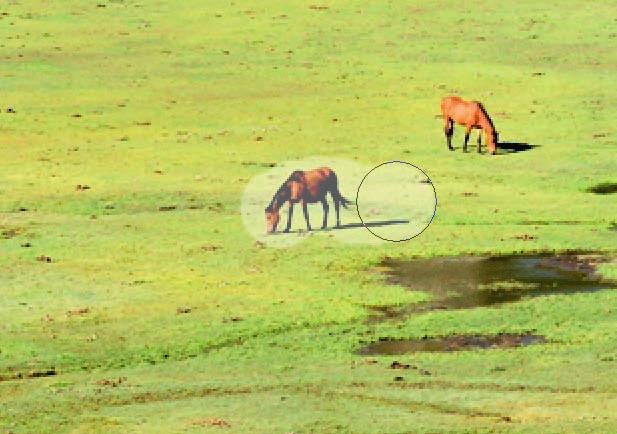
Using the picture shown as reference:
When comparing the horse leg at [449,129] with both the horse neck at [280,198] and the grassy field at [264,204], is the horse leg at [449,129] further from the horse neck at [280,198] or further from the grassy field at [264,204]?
the horse neck at [280,198]

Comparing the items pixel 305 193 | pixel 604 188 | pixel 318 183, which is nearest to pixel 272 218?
pixel 305 193

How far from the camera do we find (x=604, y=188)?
3422cm

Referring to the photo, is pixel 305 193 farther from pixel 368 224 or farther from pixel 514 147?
pixel 514 147

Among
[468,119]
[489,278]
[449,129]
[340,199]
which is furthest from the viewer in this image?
[449,129]

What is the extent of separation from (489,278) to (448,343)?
403 cm

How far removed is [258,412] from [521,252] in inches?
401

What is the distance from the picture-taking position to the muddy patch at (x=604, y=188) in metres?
33.9

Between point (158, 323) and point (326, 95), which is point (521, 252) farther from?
point (326, 95)

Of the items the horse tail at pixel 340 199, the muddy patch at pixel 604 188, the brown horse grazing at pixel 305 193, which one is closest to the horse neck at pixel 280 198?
the brown horse grazing at pixel 305 193

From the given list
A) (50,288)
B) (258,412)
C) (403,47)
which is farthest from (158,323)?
(403,47)

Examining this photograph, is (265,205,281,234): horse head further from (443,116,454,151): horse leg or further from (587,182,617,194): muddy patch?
(443,116,454,151): horse leg

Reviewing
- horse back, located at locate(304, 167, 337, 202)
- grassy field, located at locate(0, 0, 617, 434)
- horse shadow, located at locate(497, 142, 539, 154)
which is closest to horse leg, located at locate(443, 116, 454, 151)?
grassy field, located at locate(0, 0, 617, 434)

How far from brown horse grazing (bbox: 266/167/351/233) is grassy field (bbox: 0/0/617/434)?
541 millimetres

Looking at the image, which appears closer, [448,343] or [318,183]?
[448,343]
